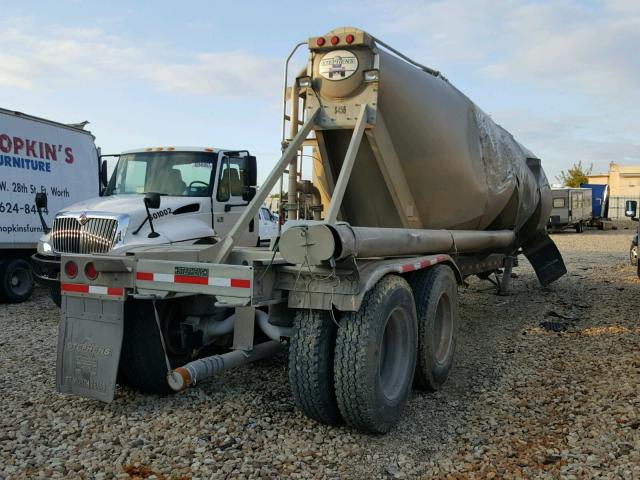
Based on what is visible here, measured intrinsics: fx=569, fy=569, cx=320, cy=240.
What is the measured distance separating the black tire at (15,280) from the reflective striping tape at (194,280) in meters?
6.94

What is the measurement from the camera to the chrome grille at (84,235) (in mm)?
6840

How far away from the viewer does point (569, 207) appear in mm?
30922

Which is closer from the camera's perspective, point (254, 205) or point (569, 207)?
point (254, 205)

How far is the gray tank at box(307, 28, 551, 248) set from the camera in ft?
18.2

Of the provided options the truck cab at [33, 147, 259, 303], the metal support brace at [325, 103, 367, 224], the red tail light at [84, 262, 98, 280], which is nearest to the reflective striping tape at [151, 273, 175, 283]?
the red tail light at [84, 262, 98, 280]

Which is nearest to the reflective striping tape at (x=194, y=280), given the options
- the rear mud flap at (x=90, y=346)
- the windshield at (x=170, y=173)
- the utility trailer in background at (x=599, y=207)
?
the rear mud flap at (x=90, y=346)

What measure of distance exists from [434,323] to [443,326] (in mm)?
392

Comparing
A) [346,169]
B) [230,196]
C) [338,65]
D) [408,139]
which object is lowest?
[230,196]

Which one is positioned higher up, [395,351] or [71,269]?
[71,269]

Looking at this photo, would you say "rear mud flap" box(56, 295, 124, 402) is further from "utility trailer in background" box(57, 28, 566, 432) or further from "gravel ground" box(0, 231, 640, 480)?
"gravel ground" box(0, 231, 640, 480)

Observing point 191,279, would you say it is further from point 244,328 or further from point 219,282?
point 244,328

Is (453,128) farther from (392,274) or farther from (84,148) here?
(84,148)

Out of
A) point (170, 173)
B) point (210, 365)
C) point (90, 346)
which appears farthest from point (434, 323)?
point (170, 173)

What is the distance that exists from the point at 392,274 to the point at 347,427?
48.8 inches
